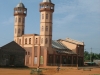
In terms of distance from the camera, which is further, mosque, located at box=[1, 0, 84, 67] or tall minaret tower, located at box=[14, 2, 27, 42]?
tall minaret tower, located at box=[14, 2, 27, 42]

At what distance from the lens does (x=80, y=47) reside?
232 ft

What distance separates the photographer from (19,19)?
6981cm

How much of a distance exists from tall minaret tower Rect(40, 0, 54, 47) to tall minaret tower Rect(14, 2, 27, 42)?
9723mm

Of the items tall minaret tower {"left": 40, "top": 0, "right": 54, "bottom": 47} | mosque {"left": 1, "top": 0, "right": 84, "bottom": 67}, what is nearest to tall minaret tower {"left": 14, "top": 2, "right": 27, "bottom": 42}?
mosque {"left": 1, "top": 0, "right": 84, "bottom": 67}

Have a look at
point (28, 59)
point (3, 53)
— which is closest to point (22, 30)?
point (28, 59)

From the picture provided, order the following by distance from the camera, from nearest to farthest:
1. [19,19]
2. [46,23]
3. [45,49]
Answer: [45,49] → [46,23] → [19,19]

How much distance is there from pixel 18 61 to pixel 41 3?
62.2ft

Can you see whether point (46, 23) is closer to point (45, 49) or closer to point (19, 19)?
point (45, 49)

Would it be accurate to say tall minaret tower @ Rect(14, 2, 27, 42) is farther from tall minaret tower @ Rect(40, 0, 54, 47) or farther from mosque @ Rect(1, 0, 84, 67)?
tall minaret tower @ Rect(40, 0, 54, 47)

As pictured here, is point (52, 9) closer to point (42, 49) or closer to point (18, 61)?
point (42, 49)

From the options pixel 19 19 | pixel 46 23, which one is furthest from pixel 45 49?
pixel 19 19

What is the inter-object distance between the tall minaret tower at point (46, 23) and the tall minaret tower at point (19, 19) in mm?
9723

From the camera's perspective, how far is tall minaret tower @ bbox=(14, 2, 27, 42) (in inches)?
2721

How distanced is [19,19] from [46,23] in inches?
479
